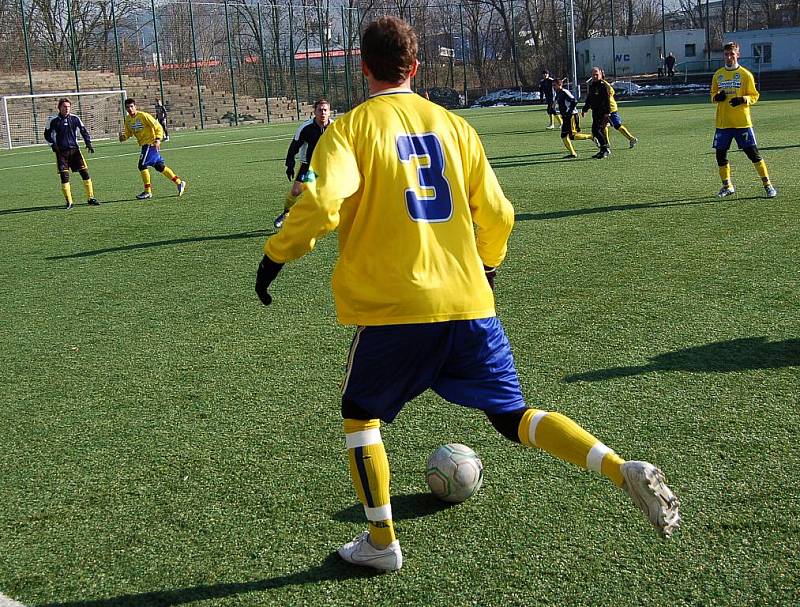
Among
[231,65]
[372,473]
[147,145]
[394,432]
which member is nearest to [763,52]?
[231,65]

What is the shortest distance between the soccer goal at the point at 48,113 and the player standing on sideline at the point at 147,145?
20864mm

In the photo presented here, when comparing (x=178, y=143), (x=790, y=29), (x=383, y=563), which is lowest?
(x=383, y=563)

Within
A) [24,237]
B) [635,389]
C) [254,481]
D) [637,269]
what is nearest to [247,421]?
[254,481]

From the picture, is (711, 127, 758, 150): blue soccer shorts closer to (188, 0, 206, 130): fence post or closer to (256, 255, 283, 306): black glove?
(256, 255, 283, 306): black glove

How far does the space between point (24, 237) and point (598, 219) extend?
8.05m

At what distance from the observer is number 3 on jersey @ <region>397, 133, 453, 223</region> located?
305 centimetres

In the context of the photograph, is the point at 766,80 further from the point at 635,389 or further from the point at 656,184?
the point at 635,389

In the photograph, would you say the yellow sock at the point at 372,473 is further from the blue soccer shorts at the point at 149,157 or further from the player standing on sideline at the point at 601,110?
the player standing on sideline at the point at 601,110

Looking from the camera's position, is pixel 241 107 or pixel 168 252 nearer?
pixel 168 252

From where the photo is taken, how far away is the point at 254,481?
13.6 feet

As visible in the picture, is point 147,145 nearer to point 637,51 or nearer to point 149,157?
point 149,157

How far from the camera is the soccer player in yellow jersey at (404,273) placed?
301 cm

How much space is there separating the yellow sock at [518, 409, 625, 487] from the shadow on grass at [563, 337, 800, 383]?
2170mm

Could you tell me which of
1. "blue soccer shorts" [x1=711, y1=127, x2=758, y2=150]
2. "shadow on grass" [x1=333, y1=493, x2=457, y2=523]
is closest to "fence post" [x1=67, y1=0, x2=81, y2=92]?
"blue soccer shorts" [x1=711, y1=127, x2=758, y2=150]
